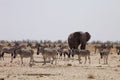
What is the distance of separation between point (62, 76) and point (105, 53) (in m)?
15.0

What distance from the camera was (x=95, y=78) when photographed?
2441cm

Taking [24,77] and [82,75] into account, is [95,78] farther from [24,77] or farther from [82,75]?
[24,77]

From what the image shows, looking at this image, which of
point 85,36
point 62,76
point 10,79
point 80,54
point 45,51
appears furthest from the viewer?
point 85,36

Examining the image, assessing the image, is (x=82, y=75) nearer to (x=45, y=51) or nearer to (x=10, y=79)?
(x=10, y=79)

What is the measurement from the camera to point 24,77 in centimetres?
2408

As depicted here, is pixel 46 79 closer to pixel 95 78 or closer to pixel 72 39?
pixel 95 78

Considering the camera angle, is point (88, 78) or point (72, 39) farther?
point (72, 39)

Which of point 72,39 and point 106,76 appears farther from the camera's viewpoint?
point 72,39

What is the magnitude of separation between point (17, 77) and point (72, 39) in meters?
36.4

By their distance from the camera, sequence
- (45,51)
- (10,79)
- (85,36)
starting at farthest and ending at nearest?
(85,36) → (45,51) → (10,79)

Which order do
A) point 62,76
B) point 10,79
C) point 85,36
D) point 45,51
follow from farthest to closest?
point 85,36
point 45,51
point 62,76
point 10,79

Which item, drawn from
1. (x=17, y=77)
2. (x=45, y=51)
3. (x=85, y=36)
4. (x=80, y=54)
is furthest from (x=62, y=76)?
(x=85, y=36)

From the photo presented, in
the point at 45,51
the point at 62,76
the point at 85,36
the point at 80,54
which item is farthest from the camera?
the point at 85,36

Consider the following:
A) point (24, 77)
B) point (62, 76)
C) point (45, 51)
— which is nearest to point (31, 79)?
point (24, 77)
